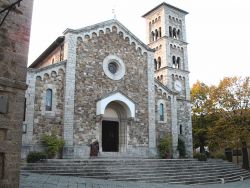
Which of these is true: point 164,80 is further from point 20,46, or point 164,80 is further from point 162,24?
→ point 20,46

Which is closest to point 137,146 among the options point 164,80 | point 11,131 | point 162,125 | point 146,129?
point 146,129

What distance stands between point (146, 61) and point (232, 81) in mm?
8995

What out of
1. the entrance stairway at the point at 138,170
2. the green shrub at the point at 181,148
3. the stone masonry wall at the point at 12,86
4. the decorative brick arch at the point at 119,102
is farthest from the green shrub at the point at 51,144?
the stone masonry wall at the point at 12,86

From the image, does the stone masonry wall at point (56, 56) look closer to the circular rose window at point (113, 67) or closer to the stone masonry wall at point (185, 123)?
the circular rose window at point (113, 67)

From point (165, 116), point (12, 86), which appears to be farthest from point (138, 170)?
point (12, 86)

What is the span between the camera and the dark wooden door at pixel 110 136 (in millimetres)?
25188

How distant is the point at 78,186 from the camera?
12500mm

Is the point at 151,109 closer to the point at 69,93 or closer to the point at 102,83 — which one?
the point at 102,83

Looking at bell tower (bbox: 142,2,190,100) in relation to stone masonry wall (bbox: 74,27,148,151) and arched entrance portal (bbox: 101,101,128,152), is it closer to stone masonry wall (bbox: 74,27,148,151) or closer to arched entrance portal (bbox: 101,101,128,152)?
stone masonry wall (bbox: 74,27,148,151)

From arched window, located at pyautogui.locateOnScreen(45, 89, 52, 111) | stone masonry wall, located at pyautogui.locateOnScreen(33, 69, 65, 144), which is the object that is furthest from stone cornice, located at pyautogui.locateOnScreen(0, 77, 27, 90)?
arched window, located at pyautogui.locateOnScreen(45, 89, 52, 111)

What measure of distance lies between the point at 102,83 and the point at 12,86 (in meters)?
16.0

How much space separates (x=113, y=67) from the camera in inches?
1032

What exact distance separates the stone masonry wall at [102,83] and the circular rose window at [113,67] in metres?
0.34

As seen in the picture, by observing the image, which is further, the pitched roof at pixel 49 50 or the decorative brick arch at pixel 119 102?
the pitched roof at pixel 49 50
